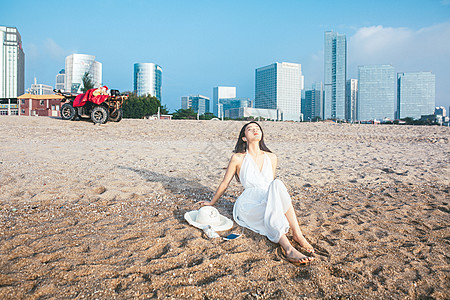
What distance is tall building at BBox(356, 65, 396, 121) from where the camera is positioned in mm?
118250

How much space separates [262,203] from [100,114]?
1247 centimetres

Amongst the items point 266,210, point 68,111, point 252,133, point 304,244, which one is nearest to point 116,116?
point 68,111

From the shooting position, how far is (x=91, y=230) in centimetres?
293

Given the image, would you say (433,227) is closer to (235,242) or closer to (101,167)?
(235,242)

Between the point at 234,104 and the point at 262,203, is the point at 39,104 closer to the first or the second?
the point at 234,104

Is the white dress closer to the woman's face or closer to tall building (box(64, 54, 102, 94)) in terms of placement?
the woman's face

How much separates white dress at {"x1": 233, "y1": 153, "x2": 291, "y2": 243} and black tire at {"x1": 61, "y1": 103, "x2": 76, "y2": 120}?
1348 centimetres

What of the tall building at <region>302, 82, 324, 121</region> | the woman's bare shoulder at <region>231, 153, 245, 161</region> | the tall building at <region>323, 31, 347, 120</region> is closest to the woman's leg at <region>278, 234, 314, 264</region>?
the woman's bare shoulder at <region>231, 153, 245, 161</region>

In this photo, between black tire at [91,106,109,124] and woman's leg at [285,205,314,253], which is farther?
black tire at [91,106,109,124]

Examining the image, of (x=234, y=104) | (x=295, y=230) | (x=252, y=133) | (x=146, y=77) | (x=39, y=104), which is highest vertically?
(x=146, y=77)

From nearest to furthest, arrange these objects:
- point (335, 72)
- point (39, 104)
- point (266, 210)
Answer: point (266, 210) < point (39, 104) < point (335, 72)

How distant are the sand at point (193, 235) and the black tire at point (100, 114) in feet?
22.9

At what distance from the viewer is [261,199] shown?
297 cm

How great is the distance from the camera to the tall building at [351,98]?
115m
